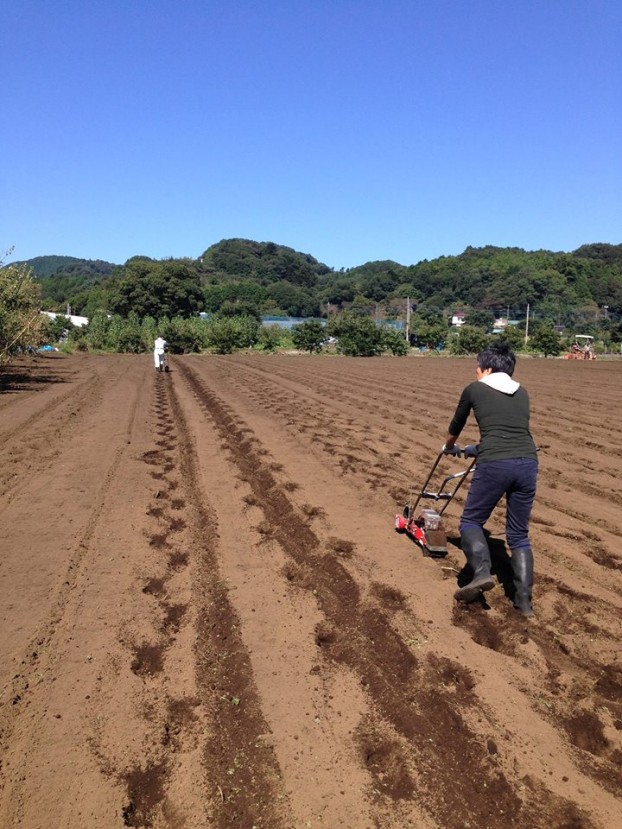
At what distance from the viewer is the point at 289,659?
3885mm

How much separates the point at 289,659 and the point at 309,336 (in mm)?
51228

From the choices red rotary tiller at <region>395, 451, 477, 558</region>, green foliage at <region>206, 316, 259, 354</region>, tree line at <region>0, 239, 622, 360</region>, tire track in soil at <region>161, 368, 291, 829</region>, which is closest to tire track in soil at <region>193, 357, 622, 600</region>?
red rotary tiller at <region>395, 451, 477, 558</region>

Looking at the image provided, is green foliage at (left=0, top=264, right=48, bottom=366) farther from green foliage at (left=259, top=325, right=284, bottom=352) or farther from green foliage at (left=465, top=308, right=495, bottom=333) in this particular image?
green foliage at (left=465, top=308, right=495, bottom=333)

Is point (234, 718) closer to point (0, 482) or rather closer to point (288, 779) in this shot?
point (288, 779)

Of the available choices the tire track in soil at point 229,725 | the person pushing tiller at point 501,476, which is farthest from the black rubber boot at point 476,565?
the tire track in soil at point 229,725

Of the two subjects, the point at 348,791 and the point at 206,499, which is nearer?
the point at 348,791

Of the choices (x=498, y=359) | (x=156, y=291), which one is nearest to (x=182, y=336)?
(x=156, y=291)

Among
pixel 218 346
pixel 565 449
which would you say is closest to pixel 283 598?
pixel 565 449

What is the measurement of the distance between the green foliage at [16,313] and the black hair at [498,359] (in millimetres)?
17035

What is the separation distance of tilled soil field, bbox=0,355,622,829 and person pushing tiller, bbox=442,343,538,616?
0.30 metres

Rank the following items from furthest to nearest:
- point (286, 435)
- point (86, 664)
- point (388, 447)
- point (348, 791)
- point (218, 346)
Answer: point (218, 346) → point (286, 435) → point (388, 447) → point (86, 664) → point (348, 791)

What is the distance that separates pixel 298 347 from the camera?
5516cm

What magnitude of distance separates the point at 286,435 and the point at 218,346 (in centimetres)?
4020

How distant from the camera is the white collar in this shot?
464cm
